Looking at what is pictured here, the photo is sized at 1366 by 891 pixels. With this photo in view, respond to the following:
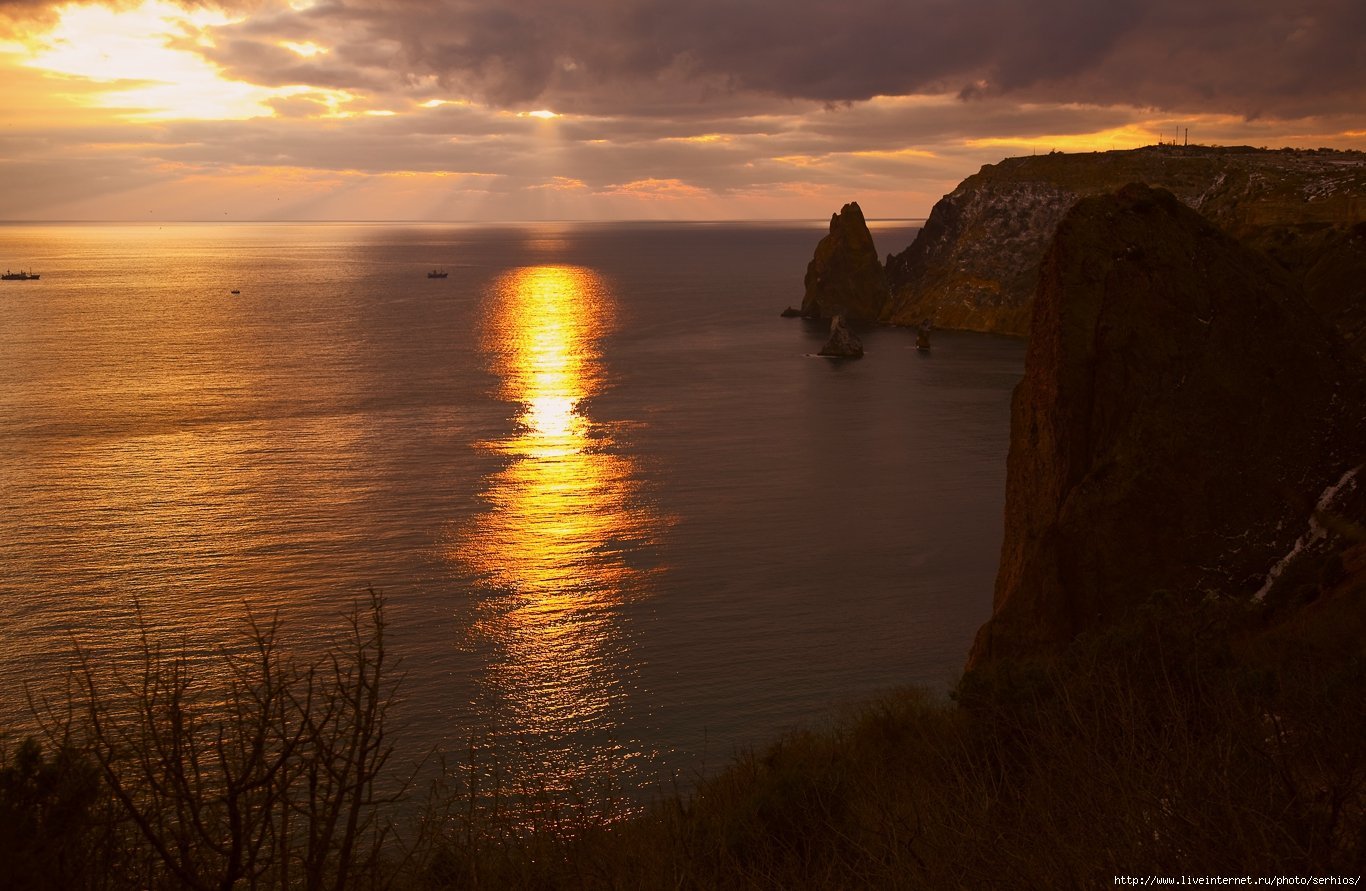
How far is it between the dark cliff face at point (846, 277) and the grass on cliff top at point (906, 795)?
134689 mm

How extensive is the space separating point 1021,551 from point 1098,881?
74.4ft

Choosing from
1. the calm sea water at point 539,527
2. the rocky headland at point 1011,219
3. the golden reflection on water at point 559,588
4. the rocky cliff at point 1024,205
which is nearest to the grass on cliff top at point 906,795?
the calm sea water at point 539,527

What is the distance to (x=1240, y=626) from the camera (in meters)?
28.5

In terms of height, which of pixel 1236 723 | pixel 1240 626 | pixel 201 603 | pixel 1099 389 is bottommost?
pixel 201 603

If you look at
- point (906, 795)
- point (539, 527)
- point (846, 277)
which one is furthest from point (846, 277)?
point (906, 795)

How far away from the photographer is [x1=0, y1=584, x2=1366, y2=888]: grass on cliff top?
11.3 m

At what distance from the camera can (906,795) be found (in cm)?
1809

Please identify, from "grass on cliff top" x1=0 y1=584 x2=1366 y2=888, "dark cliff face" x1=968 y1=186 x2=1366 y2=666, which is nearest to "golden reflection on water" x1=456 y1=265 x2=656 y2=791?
"grass on cliff top" x1=0 y1=584 x2=1366 y2=888

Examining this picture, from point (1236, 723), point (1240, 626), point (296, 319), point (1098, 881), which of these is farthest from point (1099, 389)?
point (296, 319)

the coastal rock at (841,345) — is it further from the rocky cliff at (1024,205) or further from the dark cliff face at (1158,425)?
the dark cliff face at (1158,425)

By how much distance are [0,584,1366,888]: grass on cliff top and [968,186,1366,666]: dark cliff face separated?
3.22 meters

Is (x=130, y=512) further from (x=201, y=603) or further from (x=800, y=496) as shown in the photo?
(x=800, y=496)

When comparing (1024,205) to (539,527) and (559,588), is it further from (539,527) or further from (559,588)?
(559,588)

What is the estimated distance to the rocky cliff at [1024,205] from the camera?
442 ft
